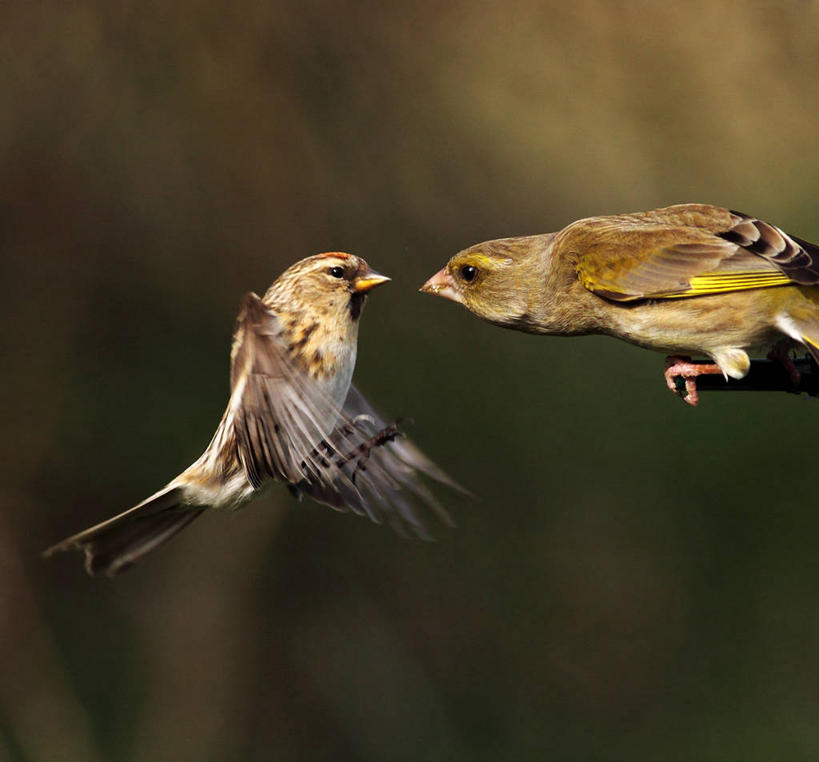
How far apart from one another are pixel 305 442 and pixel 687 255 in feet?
4.76

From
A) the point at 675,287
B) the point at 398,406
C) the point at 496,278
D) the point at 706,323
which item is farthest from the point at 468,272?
the point at 398,406

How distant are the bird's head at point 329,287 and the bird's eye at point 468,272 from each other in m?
0.54

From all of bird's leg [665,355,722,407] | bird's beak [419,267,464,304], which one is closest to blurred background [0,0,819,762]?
bird's beak [419,267,464,304]

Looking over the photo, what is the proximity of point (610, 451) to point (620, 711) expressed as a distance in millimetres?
1481

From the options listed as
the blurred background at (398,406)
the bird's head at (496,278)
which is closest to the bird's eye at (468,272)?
the bird's head at (496,278)

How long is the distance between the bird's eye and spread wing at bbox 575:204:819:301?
0.39m

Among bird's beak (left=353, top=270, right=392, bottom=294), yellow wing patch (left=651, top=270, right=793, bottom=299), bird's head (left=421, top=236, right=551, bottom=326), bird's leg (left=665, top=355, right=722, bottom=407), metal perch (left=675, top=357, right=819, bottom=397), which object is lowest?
metal perch (left=675, top=357, right=819, bottom=397)

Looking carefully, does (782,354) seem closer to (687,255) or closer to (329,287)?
(687,255)

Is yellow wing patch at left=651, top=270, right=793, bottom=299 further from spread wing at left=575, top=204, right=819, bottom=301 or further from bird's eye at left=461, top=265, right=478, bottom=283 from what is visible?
bird's eye at left=461, top=265, right=478, bottom=283

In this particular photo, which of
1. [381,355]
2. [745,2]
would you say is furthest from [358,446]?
[745,2]

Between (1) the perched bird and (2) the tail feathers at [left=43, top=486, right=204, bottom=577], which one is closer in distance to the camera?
(1) the perched bird

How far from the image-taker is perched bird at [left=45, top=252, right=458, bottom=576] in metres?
A: 3.52

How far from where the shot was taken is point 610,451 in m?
7.01

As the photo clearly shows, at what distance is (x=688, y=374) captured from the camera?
159 inches
